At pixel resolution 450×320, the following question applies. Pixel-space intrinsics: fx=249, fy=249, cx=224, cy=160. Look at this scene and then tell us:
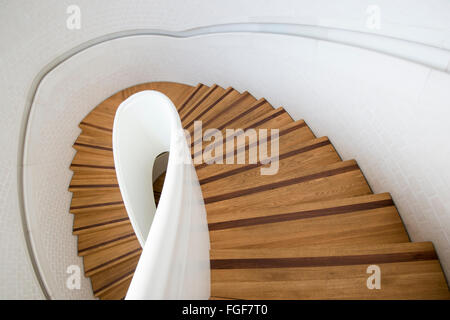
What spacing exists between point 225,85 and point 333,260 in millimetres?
2562

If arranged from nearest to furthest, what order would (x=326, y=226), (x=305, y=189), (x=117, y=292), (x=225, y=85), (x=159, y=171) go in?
(x=326, y=226)
(x=305, y=189)
(x=117, y=292)
(x=225, y=85)
(x=159, y=171)

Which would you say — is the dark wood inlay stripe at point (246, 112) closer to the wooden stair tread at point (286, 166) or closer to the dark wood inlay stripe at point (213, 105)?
the dark wood inlay stripe at point (213, 105)

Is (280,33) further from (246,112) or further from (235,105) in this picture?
(235,105)

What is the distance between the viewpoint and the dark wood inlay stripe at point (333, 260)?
1139 mm

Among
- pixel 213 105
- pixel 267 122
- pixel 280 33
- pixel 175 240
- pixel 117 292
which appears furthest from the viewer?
pixel 213 105

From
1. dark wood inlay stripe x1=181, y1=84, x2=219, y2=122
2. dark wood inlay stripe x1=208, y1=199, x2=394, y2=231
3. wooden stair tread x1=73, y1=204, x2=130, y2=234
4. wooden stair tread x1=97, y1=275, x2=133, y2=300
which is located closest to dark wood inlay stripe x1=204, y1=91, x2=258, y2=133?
dark wood inlay stripe x1=181, y1=84, x2=219, y2=122

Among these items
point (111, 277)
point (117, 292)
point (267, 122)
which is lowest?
point (117, 292)

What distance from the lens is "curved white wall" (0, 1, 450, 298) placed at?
1.12m

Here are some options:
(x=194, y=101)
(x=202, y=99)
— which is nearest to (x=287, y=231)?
(x=202, y=99)

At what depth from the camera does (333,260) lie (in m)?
1.15

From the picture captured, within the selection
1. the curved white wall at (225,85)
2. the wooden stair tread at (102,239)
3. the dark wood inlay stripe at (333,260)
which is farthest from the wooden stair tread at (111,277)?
the dark wood inlay stripe at (333,260)

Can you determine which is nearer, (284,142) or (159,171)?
(284,142)

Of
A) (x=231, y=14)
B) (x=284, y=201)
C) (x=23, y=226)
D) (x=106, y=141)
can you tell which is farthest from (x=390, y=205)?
(x=106, y=141)

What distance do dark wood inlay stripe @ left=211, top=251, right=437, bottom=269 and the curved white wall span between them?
0.12m
